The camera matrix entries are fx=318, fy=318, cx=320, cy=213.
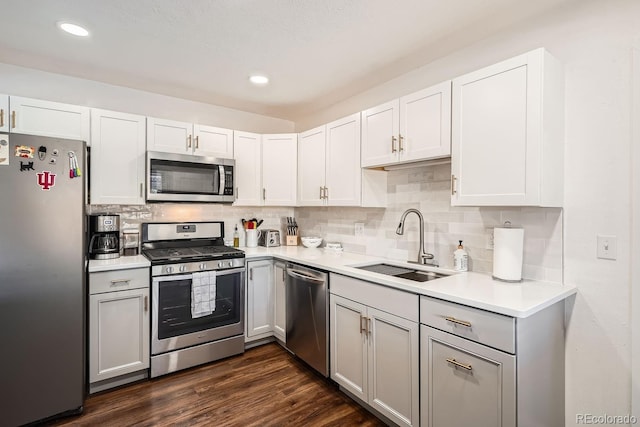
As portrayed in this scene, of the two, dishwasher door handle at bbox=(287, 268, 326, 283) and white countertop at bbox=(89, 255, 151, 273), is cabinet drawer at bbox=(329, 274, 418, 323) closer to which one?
dishwasher door handle at bbox=(287, 268, 326, 283)

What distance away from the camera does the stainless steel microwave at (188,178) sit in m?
2.77

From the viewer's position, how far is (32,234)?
1.92 m

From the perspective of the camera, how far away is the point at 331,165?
9.85 feet

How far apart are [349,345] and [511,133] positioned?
5.48ft

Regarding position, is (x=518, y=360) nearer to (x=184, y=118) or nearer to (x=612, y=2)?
(x=612, y=2)

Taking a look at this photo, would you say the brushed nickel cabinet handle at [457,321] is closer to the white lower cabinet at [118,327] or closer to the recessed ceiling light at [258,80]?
the white lower cabinet at [118,327]

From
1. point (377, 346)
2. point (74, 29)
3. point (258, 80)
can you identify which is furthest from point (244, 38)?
point (377, 346)

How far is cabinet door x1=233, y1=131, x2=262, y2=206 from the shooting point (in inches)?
131

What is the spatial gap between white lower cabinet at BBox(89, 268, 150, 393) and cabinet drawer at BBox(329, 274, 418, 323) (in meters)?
1.50

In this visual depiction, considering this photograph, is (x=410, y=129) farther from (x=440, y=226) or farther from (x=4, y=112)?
(x=4, y=112)

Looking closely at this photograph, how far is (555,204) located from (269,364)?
245cm

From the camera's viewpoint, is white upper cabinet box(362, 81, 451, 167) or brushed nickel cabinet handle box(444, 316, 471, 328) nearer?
brushed nickel cabinet handle box(444, 316, 471, 328)

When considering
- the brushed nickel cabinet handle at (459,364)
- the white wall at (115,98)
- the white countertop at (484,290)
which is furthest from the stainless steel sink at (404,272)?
the white wall at (115,98)

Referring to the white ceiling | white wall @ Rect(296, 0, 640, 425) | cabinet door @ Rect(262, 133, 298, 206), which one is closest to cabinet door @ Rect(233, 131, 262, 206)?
cabinet door @ Rect(262, 133, 298, 206)
